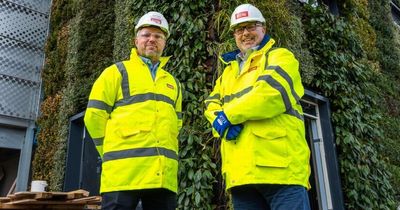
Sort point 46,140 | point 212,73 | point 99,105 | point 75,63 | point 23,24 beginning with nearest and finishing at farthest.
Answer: point 99,105
point 212,73
point 75,63
point 46,140
point 23,24

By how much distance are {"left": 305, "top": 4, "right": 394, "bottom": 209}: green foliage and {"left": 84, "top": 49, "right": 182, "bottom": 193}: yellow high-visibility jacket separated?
362 cm

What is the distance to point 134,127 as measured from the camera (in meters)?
2.65

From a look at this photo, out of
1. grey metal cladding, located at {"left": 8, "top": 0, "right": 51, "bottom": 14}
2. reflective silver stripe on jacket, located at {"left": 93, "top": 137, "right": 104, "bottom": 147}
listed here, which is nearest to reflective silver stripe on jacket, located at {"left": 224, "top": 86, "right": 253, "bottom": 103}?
reflective silver stripe on jacket, located at {"left": 93, "top": 137, "right": 104, "bottom": 147}

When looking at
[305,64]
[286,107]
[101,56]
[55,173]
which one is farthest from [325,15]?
[55,173]

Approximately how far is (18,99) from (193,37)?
375 centimetres

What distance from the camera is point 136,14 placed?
5148 mm

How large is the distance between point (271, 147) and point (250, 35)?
33.4 inches

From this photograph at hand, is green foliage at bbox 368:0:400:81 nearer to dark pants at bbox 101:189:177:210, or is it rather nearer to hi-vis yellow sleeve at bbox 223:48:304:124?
hi-vis yellow sleeve at bbox 223:48:304:124

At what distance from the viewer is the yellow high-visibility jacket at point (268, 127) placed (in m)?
2.39

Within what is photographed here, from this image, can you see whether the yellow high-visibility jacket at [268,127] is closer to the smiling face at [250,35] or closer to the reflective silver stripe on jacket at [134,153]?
the smiling face at [250,35]

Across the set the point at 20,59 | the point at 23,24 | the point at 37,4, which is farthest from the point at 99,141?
the point at 37,4

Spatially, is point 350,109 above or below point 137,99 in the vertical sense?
above

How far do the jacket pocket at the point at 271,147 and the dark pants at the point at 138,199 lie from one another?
693mm

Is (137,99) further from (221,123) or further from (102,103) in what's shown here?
(221,123)
